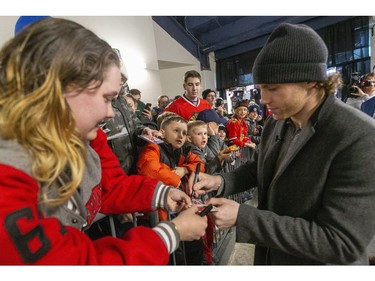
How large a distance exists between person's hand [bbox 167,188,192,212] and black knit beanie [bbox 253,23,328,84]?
656 mm

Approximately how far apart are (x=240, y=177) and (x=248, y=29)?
26.9 ft

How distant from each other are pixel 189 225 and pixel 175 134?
1307 millimetres

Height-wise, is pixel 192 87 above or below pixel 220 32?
below

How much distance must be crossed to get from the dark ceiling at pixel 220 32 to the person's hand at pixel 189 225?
8047 millimetres

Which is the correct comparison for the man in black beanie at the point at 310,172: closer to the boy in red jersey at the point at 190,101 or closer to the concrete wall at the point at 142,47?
the boy in red jersey at the point at 190,101

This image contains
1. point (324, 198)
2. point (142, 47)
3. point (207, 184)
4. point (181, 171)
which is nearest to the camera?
point (324, 198)

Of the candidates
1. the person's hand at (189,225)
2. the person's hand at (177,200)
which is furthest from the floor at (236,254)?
the person's hand at (189,225)

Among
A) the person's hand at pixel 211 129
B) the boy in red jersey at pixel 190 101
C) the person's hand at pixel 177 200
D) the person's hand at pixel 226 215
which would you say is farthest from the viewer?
the boy in red jersey at pixel 190 101

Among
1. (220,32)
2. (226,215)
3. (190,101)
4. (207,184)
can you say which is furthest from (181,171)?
(220,32)

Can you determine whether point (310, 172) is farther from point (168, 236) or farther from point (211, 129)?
point (211, 129)

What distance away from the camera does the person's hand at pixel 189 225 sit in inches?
34.4

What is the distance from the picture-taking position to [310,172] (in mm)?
922

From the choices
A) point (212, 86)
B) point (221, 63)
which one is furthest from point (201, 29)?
point (212, 86)

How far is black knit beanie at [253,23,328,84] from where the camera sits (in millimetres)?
917
